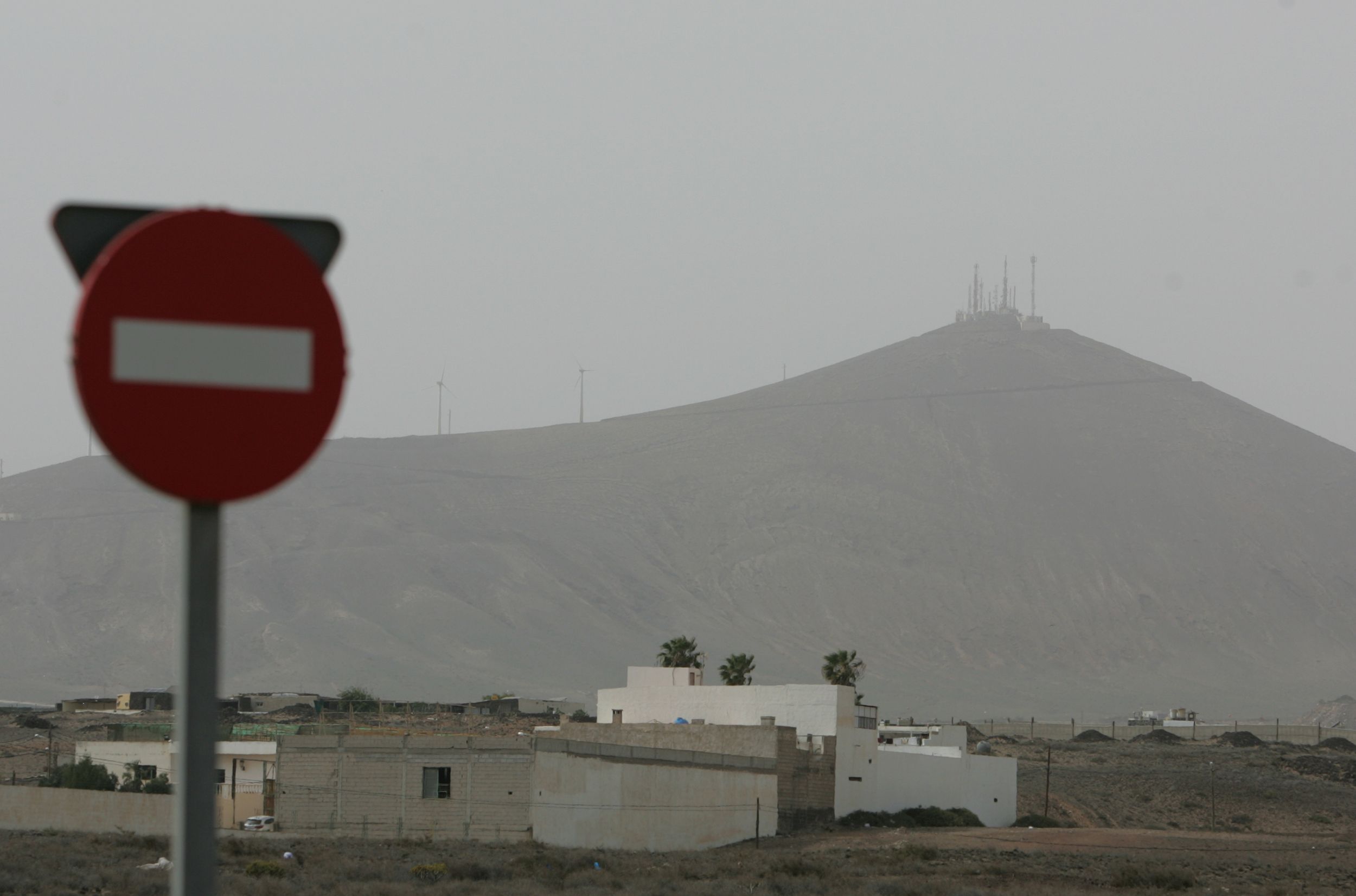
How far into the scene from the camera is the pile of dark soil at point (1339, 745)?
370ft

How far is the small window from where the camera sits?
51719 mm

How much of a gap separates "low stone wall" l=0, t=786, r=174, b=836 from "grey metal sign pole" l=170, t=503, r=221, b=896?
50088mm

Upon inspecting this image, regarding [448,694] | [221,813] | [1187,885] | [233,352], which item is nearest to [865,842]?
[1187,885]

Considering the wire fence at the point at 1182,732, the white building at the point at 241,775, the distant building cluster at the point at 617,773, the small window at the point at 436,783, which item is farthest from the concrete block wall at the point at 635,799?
the wire fence at the point at 1182,732

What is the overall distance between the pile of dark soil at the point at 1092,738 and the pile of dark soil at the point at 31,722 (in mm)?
65970

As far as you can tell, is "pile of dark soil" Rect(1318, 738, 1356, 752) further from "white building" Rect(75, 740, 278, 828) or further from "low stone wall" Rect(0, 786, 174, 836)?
"low stone wall" Rect(0, 786, 174, 836)

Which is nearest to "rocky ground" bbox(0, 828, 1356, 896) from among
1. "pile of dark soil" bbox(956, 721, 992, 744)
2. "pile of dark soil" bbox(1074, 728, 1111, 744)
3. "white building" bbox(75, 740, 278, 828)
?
"white building" bbox(75, 740, 278, 828)

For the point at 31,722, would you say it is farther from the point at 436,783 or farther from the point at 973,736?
the point at 973,736

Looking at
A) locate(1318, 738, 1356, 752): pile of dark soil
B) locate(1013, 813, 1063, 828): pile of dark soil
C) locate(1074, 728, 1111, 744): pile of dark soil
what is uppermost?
locate(1013, 813, 1063, 828): pile of dark soil

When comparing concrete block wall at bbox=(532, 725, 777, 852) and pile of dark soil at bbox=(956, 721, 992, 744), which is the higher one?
concrete block wall at bbox=(532, 725, 777, 852)

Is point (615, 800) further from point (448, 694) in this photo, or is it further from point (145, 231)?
point (448, 694)

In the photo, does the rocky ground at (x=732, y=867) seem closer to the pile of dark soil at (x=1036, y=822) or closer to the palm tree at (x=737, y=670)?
the pile of dark soil at (x=1036, y=822)

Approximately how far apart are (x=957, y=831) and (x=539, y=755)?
59.0 ft

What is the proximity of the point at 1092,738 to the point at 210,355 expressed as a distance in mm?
122293
